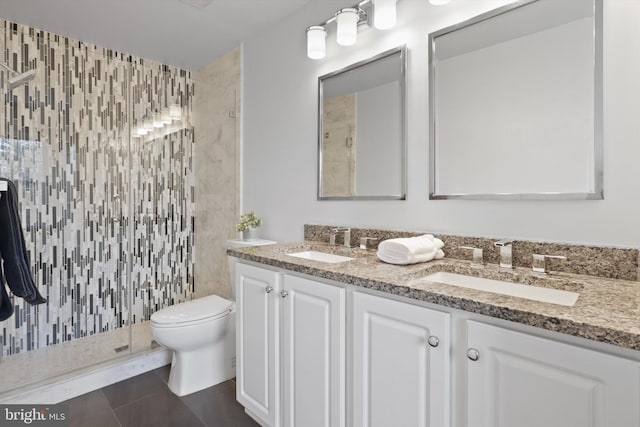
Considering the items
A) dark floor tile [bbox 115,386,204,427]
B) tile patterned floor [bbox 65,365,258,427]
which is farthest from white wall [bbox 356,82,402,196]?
dark floor tile [bbox 115,386,204,427]

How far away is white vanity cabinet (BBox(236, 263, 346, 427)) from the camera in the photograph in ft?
4.23

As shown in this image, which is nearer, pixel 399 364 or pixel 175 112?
pixel 399 364

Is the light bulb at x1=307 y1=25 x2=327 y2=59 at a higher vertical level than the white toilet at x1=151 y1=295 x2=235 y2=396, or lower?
higher

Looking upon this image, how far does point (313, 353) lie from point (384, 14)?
1578 millimetres

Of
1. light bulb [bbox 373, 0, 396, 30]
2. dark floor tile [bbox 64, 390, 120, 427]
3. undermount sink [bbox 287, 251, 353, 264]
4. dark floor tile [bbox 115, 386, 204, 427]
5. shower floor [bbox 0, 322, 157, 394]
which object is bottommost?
dark floor tile [bbox 64, 390, 120, 427]

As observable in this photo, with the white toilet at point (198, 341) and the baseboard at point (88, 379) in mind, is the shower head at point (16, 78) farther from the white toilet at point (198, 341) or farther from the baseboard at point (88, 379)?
the baseboard at point (88, 379)

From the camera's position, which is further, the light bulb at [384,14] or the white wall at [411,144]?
the light bulb at [384,14]

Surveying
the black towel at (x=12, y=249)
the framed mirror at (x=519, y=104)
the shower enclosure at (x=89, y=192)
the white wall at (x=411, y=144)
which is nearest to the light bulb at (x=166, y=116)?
the shower enclosure at (x=89, y=192)

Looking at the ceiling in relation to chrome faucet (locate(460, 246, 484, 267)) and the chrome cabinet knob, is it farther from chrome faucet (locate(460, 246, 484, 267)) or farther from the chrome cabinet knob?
the chrome cabinet knob

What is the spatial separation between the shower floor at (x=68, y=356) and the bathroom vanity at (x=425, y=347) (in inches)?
46.8

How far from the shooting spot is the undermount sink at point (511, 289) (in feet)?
3.62

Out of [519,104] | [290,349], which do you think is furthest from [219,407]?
[519,104]

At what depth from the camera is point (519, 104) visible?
4.50 ft

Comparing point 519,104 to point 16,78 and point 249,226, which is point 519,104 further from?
point 16,78
